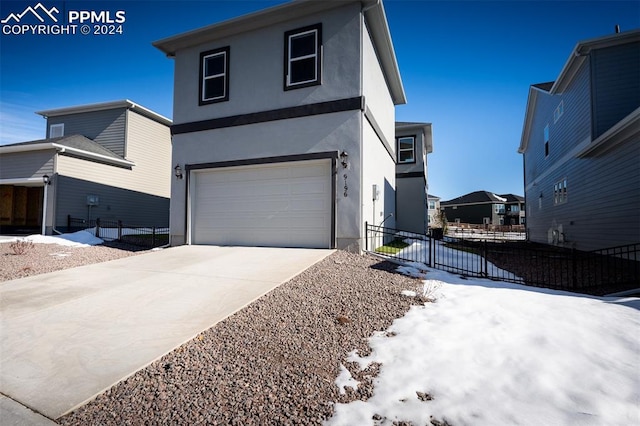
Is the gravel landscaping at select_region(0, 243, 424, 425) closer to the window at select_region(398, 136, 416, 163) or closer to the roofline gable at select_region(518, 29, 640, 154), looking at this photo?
the roofline gable at select_region(518, 29, 640, 154)

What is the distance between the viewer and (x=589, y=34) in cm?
1005

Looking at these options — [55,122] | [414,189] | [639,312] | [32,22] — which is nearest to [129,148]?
[55,122]

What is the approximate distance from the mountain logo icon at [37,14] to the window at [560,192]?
63.4 ft

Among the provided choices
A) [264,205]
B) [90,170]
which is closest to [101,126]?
[90,170]

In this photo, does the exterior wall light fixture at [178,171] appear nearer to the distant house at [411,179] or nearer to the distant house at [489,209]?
the distant house at [411,179]

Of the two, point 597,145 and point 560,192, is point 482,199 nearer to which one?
point 560,192

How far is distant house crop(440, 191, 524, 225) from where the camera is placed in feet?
137

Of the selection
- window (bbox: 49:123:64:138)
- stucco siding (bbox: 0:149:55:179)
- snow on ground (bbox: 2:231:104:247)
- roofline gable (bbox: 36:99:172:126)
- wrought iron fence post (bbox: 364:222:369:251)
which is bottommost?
snow on ground (bbox: 2:231:104:247)

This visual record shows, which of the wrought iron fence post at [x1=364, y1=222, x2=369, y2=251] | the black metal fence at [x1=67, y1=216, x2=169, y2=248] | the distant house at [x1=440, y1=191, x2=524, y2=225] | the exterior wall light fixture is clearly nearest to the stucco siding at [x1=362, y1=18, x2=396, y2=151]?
the wrought iron fence post at [x1=364, y1=222, x2=369, y2=251]

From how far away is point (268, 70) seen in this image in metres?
8.94

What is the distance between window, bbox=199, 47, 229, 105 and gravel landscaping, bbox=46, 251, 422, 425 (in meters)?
7.95

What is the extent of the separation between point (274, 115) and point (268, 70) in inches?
58.6

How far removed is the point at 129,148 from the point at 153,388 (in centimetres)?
1858

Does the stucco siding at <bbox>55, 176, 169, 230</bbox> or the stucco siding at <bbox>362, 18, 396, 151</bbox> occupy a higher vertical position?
the stucco siding at <bbox>362, 18, 396, 151</bbox>
